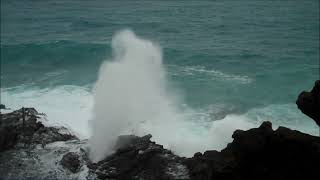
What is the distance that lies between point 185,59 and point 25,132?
27418 mm

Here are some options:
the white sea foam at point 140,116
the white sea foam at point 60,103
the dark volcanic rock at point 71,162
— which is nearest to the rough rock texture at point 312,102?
the white sea foam at point 140,116

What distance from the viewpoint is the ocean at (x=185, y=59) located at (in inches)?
1220

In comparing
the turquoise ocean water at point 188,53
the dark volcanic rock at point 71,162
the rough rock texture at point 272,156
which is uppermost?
the turquoise ocean water at point 188,53

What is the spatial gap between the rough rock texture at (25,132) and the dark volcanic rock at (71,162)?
240 cm

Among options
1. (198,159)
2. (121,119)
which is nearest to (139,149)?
(198,159)

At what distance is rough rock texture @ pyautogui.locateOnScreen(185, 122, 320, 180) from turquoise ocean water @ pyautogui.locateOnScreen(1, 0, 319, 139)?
14.9m

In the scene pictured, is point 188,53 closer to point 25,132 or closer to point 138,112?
point 138,112

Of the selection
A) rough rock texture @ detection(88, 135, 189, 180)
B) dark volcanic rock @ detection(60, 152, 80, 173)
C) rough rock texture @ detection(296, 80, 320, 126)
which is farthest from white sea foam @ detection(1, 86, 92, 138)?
rough rock texture @ detection(296, 80, 320, 126)

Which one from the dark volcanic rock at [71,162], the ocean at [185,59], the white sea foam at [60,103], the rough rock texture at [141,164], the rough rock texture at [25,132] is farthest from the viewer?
the ocean at [185,59]

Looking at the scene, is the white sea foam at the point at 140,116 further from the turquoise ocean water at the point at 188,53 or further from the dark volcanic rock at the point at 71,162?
the turquoise ocean water at the point at 188,53

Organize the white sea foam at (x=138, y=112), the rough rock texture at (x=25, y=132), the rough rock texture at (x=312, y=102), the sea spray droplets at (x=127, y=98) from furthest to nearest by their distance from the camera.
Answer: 1. the white sea foam at (x=138, y=112)
2. the sea spray droplets at (x=127, y=98)
3. the rough rock texture at (x=25, y=132)
4. the rough rock texture at (x=312, y=102)

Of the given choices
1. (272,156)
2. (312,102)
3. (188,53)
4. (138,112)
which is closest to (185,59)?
(188,53)

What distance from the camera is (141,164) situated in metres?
19.7

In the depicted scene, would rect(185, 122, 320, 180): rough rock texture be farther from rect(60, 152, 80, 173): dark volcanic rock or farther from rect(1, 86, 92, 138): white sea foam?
rect(1, 86, 92, 138): white sea foam
